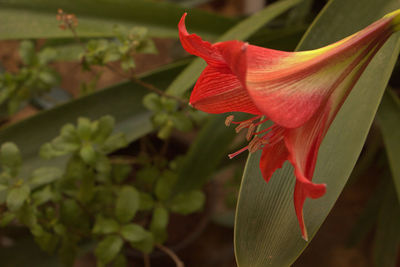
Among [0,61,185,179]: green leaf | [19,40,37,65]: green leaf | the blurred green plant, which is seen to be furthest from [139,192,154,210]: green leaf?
[19,40,37,65]: green leaf

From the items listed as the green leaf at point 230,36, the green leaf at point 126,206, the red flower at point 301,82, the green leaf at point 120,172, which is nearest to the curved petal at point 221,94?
the red flower at point 301,82

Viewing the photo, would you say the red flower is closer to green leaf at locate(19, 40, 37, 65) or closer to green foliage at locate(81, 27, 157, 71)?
green foliage at locate(81, 27, 157, 71)

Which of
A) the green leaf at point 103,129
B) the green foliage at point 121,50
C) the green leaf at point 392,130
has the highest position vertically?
the green foliage at point 121,50

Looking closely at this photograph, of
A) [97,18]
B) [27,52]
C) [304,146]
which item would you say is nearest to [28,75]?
[27,52]

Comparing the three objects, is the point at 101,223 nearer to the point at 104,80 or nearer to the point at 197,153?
the point at 197,153

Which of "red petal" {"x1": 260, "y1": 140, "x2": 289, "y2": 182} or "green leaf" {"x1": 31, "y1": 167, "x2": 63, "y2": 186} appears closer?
"red petal" {"x1": 260, "y1": 140, "x2": 289, "y2": 182}

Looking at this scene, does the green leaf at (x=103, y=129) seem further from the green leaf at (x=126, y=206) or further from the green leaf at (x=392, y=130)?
the green leaf at (x=392, y=130)

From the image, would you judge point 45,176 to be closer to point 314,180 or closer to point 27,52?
point 27,52
